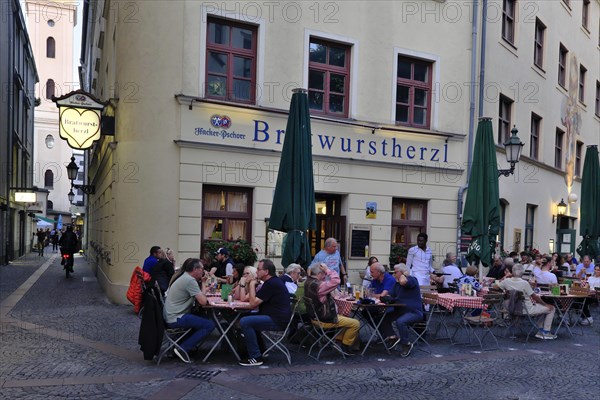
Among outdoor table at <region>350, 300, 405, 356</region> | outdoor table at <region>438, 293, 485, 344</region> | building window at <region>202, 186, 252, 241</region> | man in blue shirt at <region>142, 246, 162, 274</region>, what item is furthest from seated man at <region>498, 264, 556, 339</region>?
man in blue shirt at <region>142, 246, 162, 274</region>

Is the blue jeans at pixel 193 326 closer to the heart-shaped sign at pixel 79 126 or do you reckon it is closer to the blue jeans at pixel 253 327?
the blue jeans at pixel 253 327

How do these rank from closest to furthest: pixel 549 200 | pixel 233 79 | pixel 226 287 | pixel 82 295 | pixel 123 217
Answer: pixel 226 287, pixel 123 217, pixel 233 79, pixel 82 295, pixel 549 200

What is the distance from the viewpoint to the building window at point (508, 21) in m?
18.0

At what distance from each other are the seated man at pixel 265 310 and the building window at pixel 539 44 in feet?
55.2

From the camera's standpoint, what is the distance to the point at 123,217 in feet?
39.0

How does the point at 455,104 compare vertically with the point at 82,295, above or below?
above

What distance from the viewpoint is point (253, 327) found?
7.24 metres

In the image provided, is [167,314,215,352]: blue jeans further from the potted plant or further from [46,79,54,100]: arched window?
[46,79,54,100]: arched window

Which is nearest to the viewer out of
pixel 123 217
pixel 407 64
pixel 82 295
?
pixel 123 217

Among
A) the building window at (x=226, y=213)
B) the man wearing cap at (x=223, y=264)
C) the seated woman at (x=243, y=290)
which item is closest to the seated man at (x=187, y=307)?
the seated woman at (x=243, y=290)

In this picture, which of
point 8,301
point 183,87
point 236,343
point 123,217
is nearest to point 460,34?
point 183,87

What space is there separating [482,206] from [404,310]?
12.2 ft

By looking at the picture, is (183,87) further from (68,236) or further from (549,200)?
(549,200)

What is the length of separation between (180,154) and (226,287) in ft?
15.9
